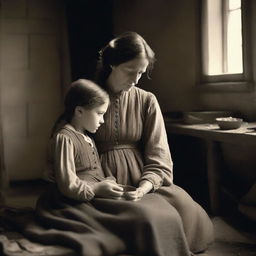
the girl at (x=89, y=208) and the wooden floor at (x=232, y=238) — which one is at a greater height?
the girl at (x=89, y=208)

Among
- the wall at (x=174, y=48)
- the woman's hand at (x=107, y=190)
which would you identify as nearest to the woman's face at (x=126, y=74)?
the woman's hand at (x=107, y=190)

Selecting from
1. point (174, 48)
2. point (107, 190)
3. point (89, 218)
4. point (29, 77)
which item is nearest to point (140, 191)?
point (107, 190)

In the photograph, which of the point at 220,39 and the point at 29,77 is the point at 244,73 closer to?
the point at 220,39

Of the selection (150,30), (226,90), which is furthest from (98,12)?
(226,90)

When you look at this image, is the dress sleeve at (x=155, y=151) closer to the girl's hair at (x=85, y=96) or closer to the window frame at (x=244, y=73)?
the girl's hair at (x=85, y=96)

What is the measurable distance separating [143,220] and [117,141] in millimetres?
616

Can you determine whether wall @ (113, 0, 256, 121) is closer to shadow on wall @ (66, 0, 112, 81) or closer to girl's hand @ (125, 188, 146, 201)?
shadow on wall @ (66, 0, 112, 81)

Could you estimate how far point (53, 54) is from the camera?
5.19 meters

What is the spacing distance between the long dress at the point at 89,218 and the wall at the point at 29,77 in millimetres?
2932

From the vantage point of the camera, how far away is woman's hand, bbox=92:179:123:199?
2.19 metres

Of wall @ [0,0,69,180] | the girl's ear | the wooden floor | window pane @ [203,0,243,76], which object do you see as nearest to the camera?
the girl's ear

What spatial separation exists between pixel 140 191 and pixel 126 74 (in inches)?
24.9

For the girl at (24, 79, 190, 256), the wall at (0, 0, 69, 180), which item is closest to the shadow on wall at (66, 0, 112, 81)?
the wall at (0, 0, 69, 180)

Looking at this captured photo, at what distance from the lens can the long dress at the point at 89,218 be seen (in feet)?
6.68
